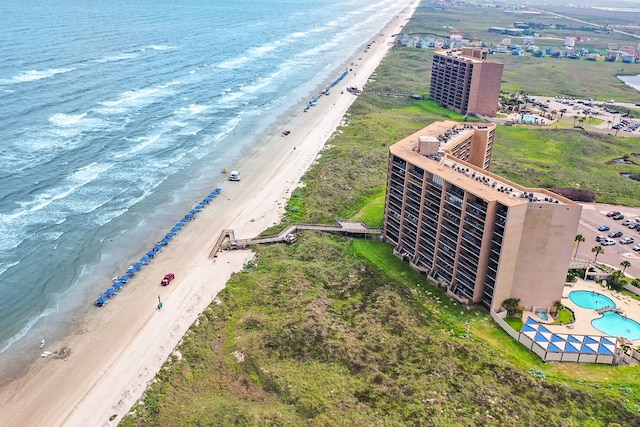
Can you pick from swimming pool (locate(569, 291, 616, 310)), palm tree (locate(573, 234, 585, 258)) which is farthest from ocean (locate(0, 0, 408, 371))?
palm tree (locate(573, 234, 585, 258))

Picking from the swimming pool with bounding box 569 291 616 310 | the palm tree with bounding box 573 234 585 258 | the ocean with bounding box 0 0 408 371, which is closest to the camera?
the swimming pool with bounding box 569 291 616 310

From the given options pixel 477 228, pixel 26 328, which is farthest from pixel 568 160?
pixel 26 328

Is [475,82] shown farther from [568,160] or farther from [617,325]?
[617,325]

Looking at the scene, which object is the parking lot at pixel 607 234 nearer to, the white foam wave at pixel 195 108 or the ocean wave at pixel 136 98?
the white foam wave at pixel 195 108

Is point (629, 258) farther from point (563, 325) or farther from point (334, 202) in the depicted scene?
point (334, 202)

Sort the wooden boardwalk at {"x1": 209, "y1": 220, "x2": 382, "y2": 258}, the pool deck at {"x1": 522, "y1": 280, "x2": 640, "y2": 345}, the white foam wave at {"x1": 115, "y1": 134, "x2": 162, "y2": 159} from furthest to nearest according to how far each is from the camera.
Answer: the white foam wave at {"x1": 115, "y1": 134, "x2": 162, "y2": 159} < the wooden boardwalk at {"x1": 209, "y1": 220, "x2": 382, "y2": 258} < the pool deck at {"x1": 522, "y1": 280, "x2": 640, "y2": 345}

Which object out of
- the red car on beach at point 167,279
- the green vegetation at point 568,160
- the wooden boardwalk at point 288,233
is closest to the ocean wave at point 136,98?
the wooden boardwalk at point 288,233

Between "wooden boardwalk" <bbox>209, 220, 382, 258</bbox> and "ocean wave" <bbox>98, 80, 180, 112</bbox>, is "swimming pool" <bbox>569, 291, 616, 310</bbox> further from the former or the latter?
"ocean wave" <bbox>98, 80, 180, 112</bbox>
